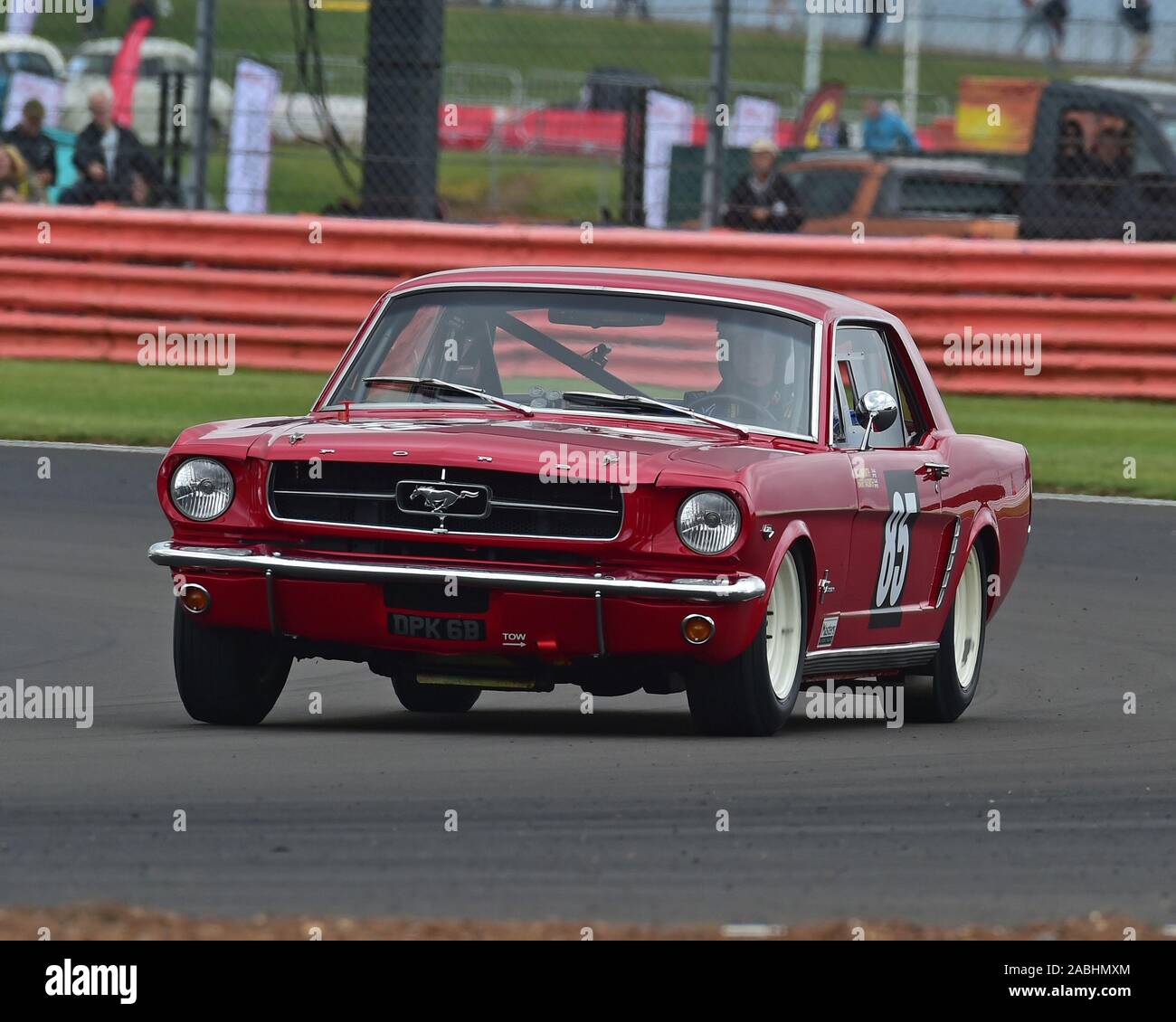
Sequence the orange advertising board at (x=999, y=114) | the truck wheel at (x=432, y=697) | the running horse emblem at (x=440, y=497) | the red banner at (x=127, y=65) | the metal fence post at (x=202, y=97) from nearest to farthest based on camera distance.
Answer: the running horse emblem at (x=440, y=497), the truck wheel at (x=432, y=697), the metal fence post at (x=202, y=97), the red banner at (x=127, y=65), the orange advertising board at (x=999, y=114)

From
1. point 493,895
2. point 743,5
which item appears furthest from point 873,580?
point 743,5

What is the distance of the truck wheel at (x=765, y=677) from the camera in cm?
698

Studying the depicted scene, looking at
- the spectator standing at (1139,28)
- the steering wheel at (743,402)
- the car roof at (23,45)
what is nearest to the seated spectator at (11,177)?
the spectator standing at (1139,28)

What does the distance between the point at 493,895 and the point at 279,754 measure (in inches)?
72.3

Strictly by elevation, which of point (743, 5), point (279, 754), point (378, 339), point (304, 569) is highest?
point (743, 5)

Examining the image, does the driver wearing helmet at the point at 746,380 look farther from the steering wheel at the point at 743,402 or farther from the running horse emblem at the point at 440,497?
the running horse emblem at the point at 440,497

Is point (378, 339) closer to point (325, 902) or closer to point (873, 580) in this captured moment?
point (873, 580)

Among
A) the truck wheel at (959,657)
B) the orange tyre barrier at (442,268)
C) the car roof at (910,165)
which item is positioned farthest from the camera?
the car roof at (910,165)

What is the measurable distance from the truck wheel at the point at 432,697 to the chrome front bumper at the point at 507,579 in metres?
1.17

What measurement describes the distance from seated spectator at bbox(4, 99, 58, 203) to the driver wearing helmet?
1305 cm

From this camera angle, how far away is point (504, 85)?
28.8 metres

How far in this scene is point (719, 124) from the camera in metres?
16.8

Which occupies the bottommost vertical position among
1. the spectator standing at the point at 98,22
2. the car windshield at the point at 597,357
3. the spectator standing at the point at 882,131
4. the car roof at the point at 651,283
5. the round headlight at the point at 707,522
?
the round headlight at the point at 707,522

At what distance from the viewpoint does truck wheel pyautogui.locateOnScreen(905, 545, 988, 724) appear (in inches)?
334
